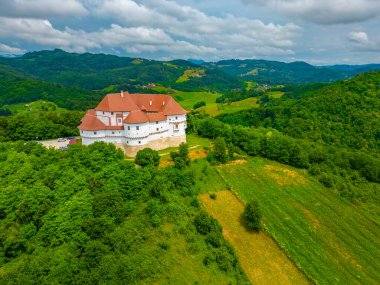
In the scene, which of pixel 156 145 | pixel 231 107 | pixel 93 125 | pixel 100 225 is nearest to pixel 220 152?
pixel 156 145

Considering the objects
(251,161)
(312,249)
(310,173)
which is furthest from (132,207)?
(310,173)

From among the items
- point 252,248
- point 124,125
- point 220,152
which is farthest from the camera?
point 220,152

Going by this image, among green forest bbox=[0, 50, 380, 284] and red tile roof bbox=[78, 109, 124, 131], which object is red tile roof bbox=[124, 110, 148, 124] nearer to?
red tile roof bbox=[78, 109, 124, 131]

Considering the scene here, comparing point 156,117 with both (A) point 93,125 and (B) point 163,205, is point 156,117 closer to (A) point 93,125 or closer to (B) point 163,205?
(A) point 93,125

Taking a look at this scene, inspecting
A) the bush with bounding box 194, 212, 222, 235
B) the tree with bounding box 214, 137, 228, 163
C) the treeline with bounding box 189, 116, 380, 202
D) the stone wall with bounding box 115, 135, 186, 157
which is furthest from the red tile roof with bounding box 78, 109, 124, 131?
the treeline with bounding box 189, 116, 380, 202

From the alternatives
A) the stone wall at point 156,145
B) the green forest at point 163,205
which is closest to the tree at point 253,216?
the green forest at point 163,205

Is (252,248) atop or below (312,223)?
below

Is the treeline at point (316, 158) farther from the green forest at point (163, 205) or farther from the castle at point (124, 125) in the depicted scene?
the castle at point (124, 125)
